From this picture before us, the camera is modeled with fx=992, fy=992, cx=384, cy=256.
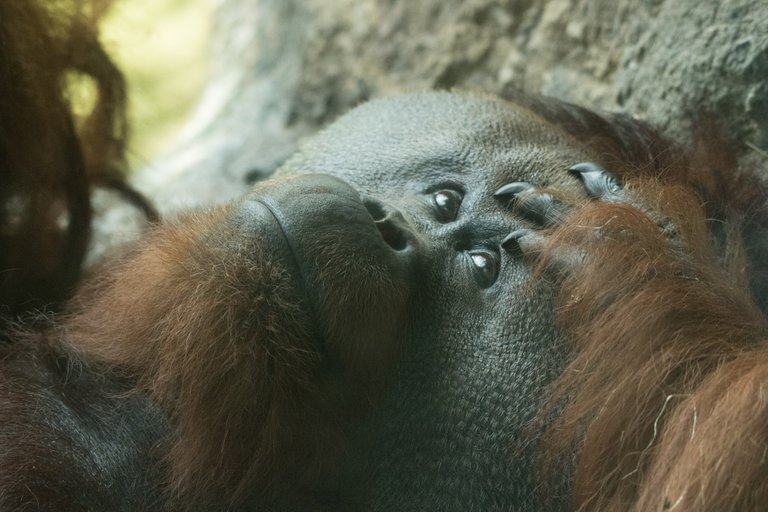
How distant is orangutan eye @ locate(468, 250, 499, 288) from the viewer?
132 cm

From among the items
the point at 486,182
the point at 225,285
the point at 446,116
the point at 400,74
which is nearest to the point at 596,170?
the point at 486,182

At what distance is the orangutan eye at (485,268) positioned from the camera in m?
1.32

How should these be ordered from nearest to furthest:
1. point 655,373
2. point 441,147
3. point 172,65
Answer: point 655,373
point 441,147
point 172,65

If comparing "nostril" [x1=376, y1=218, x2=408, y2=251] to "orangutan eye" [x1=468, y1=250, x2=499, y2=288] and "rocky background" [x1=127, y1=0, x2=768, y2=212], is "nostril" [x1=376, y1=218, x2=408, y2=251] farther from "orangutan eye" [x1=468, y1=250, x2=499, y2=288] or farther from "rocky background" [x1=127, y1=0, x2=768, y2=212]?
"rocky background" [x1=127, y1=0, x2=768, y2=212]

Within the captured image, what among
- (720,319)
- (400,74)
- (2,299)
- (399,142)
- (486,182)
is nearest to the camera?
(720,319)

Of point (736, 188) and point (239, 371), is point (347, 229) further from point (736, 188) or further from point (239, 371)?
point (736, 188)

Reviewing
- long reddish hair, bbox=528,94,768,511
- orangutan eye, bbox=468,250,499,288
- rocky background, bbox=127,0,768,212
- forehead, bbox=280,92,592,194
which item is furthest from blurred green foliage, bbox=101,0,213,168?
long reddish hair, bbox=528,94,768,511

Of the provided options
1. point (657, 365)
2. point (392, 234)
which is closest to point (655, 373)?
point (657, 365)

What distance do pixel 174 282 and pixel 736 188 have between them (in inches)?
34.2

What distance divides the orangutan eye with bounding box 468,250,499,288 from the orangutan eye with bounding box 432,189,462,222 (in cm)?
10

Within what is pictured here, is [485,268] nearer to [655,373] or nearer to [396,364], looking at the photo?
[396,364]

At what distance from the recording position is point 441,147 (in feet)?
5.05

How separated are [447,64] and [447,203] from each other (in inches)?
48.5

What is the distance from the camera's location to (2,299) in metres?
1.74
